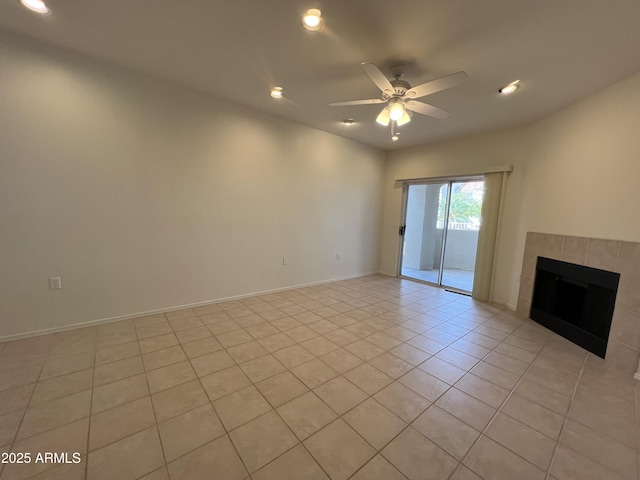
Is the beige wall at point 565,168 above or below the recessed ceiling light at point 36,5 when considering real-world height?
below

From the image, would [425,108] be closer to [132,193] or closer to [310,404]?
[310,404]

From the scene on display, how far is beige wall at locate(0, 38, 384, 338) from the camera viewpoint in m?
2.30

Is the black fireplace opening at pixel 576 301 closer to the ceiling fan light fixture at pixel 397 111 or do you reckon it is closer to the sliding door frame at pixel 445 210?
the sliding door frame at pixel 445 210

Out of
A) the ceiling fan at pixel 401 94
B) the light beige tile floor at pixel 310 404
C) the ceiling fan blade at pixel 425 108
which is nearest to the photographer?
the light beige tile floor at pixel 310 404

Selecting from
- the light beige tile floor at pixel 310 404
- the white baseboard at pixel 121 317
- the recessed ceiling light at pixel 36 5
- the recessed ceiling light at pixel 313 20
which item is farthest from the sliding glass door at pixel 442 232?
the recessed ceiling light at pixel 36 5

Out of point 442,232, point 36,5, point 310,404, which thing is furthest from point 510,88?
point 36,5

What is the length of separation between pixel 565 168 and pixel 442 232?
2.06 m

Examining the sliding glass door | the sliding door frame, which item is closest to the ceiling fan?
the sliding door frame

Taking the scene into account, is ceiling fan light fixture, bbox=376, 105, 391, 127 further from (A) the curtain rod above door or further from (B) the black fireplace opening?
(B) the black fireplace opening

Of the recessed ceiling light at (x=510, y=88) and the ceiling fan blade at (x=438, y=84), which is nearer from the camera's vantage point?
the ceiling fan blade at (x=438, y=84)

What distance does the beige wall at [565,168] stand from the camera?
2.36 meters

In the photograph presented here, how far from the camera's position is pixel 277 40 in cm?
207

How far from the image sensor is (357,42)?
2035 mm

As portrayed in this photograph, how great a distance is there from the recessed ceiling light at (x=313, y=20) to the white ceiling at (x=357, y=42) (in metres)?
0.05
